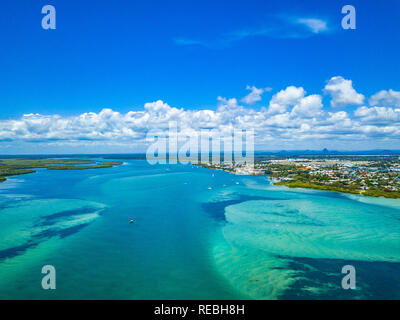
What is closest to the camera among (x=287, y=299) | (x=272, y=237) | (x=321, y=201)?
(x=287, y=299)

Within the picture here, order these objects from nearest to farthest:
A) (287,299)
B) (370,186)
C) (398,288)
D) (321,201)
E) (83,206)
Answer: (287,299), (398,288), (83,206), (321,201), (370,186)

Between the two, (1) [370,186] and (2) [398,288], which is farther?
(1) [370,186]

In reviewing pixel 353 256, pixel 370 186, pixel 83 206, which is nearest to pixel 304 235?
pixel 353 256

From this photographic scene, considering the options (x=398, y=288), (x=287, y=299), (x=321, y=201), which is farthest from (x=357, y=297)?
(x=321, y=201)

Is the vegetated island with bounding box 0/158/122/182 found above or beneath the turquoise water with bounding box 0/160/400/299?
above

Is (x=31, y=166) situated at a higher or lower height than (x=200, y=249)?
higher

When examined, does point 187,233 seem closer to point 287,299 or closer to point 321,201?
point 287,299

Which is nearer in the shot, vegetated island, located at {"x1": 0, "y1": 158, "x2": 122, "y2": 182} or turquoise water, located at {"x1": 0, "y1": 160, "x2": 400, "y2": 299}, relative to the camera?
turquoise water, located at {"x1": 0, "y1": 160, "x2": 400, "y2": 299}

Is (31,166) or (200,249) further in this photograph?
(31,166)
